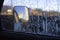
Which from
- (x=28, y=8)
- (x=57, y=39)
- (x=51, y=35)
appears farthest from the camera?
(x=28, y=8)

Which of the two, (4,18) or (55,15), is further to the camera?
(4,18)

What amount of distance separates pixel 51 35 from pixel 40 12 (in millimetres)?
412

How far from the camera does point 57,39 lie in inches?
127

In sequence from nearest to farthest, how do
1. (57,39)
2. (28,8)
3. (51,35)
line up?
(57,39), (51,35), (28,8)

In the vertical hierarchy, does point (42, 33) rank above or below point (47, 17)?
below

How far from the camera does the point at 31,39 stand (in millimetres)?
3396

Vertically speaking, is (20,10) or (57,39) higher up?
(20,10)

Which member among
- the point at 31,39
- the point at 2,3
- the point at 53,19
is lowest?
the point at 31,39

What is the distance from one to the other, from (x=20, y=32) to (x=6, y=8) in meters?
0.46

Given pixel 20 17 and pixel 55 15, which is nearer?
pixel 55 15

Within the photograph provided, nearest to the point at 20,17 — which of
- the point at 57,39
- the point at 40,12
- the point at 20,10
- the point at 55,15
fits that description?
the point at 20,10

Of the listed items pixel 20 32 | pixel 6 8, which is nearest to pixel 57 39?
pixel 20 32

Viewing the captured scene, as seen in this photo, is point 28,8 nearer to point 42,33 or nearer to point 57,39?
point 42,33

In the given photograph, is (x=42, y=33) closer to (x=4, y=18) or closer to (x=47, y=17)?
(x=47, y=17)
